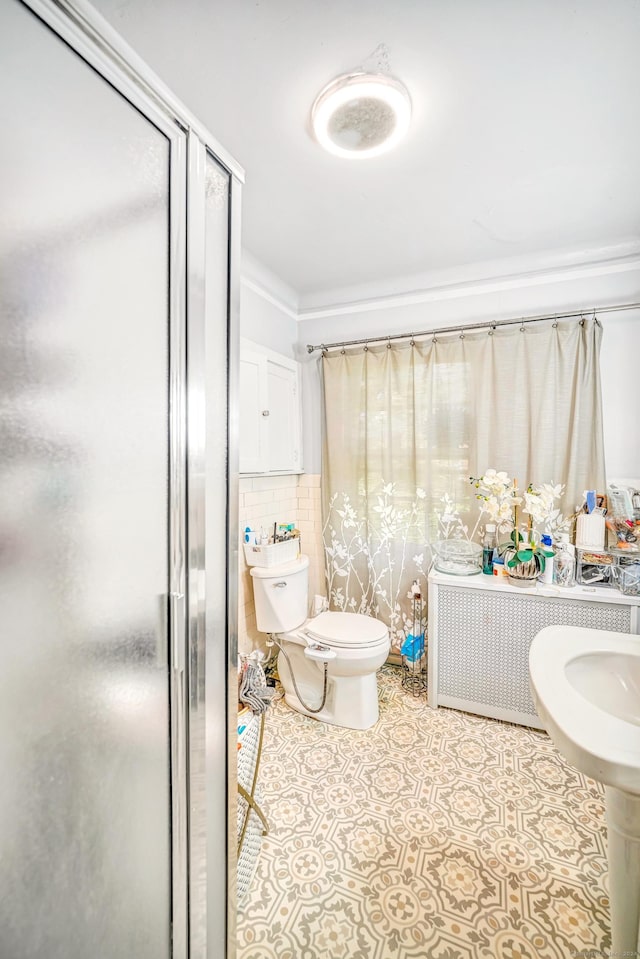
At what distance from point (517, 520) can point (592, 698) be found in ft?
4.71

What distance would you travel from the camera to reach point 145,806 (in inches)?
29.0

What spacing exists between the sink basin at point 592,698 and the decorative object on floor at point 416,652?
1.48 metres

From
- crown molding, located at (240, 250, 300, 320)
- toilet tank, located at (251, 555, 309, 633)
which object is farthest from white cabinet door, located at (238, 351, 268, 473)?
toilet tank, located at (251, 555, 309, 633)

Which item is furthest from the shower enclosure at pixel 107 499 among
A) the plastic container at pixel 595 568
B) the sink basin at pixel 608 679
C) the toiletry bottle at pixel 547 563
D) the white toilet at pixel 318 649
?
the plastic container at pixel 595 568

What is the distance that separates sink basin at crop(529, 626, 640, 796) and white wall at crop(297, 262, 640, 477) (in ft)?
4.94

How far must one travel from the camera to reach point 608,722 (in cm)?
84

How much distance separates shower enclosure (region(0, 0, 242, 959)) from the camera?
1.77ft

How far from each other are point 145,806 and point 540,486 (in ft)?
7.64

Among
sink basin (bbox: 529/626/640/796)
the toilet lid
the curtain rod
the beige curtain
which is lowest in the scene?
the toilet lid

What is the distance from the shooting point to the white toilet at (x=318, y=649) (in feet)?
7.00

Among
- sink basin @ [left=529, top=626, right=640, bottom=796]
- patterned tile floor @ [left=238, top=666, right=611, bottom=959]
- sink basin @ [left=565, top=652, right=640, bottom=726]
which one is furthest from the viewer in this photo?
patterned tile floor @ [left=238, top=666, right=611, bottom=959]

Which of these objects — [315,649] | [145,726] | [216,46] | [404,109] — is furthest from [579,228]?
[145,726]

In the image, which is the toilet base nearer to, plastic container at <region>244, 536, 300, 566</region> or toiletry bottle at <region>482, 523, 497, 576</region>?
plastic container at <region>244, 536, 300, 566</region>

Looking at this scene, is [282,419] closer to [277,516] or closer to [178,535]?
[277,516]
